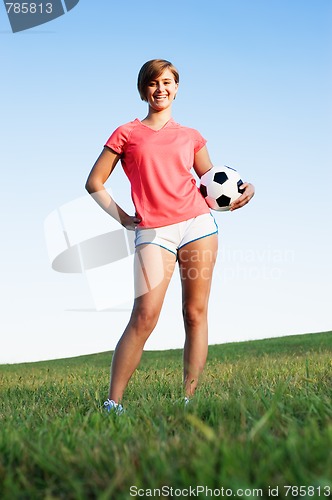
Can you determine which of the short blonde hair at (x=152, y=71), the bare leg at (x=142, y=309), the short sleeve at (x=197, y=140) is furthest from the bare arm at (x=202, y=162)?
the bare leg at (x=142, y=309)

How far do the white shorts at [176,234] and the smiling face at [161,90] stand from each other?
3.31 ft

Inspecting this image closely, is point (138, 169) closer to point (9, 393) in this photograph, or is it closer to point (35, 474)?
point (35, 474)

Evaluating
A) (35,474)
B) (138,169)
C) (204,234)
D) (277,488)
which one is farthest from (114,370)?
(277,488)

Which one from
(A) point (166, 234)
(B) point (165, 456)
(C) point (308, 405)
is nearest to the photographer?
(B) point (165, 456)

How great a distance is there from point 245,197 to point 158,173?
819mm

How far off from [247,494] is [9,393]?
5870 mm

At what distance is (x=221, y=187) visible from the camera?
16.9 ft

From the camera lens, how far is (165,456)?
2197 mm

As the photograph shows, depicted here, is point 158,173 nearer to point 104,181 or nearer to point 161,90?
point 104,181

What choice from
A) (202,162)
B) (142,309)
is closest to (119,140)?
(202,162)

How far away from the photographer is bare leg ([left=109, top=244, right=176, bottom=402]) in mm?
4836

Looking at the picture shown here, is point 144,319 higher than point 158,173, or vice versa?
point 158,173

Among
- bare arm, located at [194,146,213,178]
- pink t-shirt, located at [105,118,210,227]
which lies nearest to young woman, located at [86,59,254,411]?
pink t-shirt, located at [105,118,210,227]

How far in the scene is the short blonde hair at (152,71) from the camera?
5.05m
